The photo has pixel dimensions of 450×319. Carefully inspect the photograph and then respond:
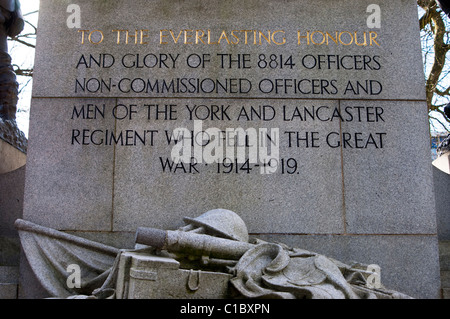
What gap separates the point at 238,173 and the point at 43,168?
2.70 meters

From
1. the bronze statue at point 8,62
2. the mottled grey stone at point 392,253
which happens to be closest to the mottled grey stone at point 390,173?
the mottled grey stone at point 392,253

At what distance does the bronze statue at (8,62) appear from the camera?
33.6 ft

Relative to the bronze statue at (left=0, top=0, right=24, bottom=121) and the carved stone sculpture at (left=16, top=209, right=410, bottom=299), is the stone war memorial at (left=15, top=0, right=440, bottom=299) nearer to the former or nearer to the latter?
the carved stone sculpture at (left=16, top=209, right=410, bottom=299)

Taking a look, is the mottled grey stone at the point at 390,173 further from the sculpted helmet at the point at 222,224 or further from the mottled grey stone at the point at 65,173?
the mottled grey stone at the point at 65,173

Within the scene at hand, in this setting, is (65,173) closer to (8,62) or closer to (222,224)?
(222,224)

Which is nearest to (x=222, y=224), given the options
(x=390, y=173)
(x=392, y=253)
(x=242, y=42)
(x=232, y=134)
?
(x=232, y=134)

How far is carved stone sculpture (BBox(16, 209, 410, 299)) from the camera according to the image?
231 inches

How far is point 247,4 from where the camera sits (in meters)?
9.03

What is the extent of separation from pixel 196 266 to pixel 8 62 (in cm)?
606

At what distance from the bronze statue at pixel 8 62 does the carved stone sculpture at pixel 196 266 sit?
10.9 feet

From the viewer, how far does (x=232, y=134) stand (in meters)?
8.36

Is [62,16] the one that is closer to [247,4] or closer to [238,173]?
[247,4]
